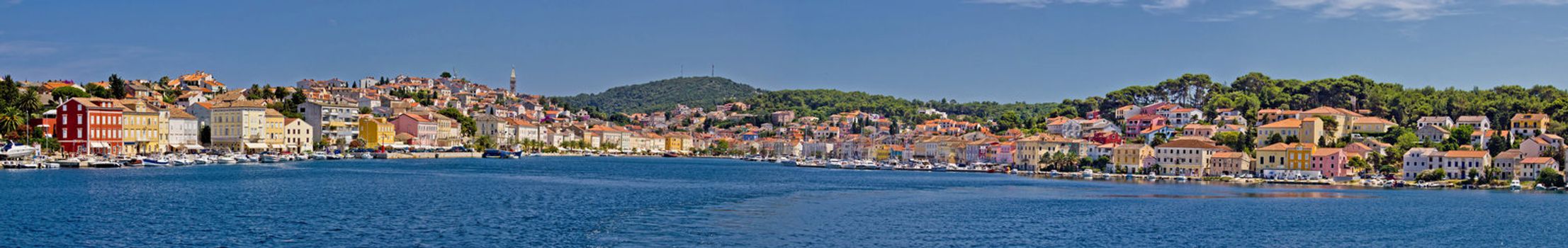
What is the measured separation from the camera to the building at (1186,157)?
62.2m

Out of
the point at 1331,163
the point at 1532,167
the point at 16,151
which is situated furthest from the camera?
the point at 1331,163

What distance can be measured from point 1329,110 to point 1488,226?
46.9 m

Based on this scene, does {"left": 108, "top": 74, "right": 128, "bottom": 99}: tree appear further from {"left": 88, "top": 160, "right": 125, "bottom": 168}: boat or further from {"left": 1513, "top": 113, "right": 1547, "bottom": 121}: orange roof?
{"left": 1513, "top": 113, "right": 1547, "bottom": 121}: orange roof

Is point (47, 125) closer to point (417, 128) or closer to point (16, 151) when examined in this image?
point (16, 151)

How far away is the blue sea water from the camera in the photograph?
2217 centimetres

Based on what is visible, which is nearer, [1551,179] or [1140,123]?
[1551,179]

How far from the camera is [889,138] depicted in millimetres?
111688

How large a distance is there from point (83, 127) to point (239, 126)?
11621 mm

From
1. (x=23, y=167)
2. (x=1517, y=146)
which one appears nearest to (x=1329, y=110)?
(x=1517, y=146)

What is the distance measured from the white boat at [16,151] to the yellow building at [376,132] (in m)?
29.4

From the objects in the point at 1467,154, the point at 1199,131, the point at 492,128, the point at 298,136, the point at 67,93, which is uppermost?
the point at 67,93

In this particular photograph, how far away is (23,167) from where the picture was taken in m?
45.8

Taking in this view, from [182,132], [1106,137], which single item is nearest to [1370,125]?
[1106,137]

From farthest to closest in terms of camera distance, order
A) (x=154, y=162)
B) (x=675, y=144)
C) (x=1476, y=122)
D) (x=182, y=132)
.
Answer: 1. (x=675, y=144)
2. (x=1476, y=122)
3. (x=182, y=132)
4. (x=154, y=162)
